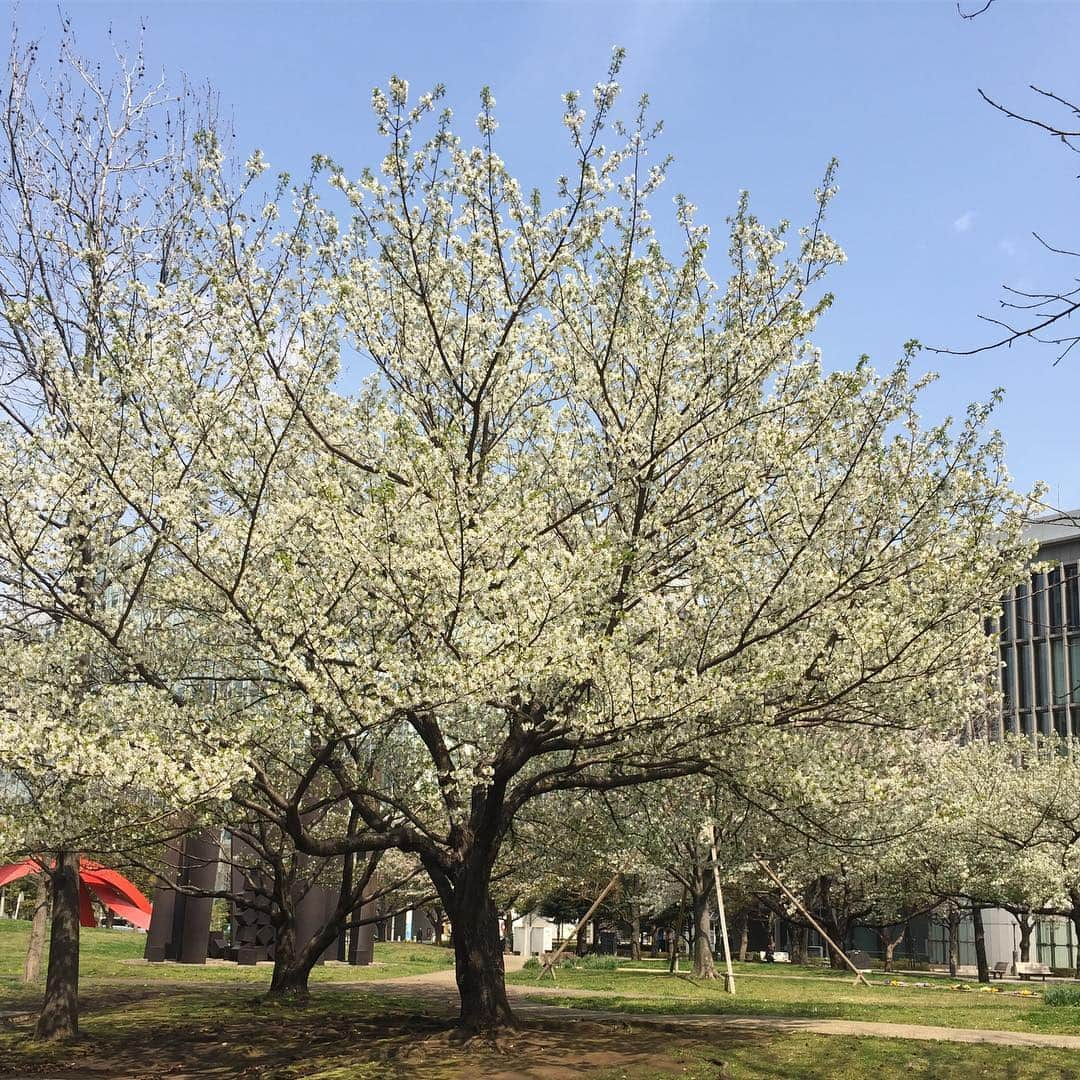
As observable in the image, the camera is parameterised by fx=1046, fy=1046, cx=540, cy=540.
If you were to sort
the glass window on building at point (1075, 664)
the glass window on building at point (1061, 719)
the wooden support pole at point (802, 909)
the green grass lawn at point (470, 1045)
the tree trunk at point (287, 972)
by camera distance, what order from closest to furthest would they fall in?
the green grass lawn at point (470, 1045) → the tree trunk at point (287, 972) → the wooden support pole at point (802, 909) → the glass window on building at point (1075, 664) → the glass window on building at point (1061, 719)

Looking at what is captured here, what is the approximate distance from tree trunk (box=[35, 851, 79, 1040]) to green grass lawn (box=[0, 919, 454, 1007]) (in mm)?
4904

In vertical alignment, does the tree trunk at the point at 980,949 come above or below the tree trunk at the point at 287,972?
below

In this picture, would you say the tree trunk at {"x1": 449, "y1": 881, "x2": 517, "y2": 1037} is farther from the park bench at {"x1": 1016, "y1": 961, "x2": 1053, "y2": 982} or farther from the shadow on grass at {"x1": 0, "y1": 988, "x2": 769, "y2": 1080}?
the park bench at {"x1": 1016, "y1": 961, "x2": 1053, "y2": 982}

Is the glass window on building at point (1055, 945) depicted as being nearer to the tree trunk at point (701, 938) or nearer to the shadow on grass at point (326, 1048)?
the tree trunk at point (701, 938)

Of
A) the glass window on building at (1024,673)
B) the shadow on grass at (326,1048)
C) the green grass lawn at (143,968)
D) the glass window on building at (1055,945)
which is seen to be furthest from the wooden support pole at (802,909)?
the glass window on building at (1024,673)

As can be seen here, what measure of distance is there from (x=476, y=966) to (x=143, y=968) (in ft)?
59.3

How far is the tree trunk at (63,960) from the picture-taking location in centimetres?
1296

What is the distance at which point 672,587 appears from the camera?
41.9 feet

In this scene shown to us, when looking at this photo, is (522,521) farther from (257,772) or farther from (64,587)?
(64,587)

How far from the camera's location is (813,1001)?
2059cm

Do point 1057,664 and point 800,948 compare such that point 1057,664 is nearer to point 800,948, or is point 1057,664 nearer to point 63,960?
point 800,948

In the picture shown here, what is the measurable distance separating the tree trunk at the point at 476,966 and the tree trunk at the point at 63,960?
15.8 ft

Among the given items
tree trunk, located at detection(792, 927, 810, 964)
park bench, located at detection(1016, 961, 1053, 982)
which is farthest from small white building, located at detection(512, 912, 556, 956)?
park bench, located at detection(1016, 961, 1053, 982)

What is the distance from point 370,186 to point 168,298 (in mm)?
2636
